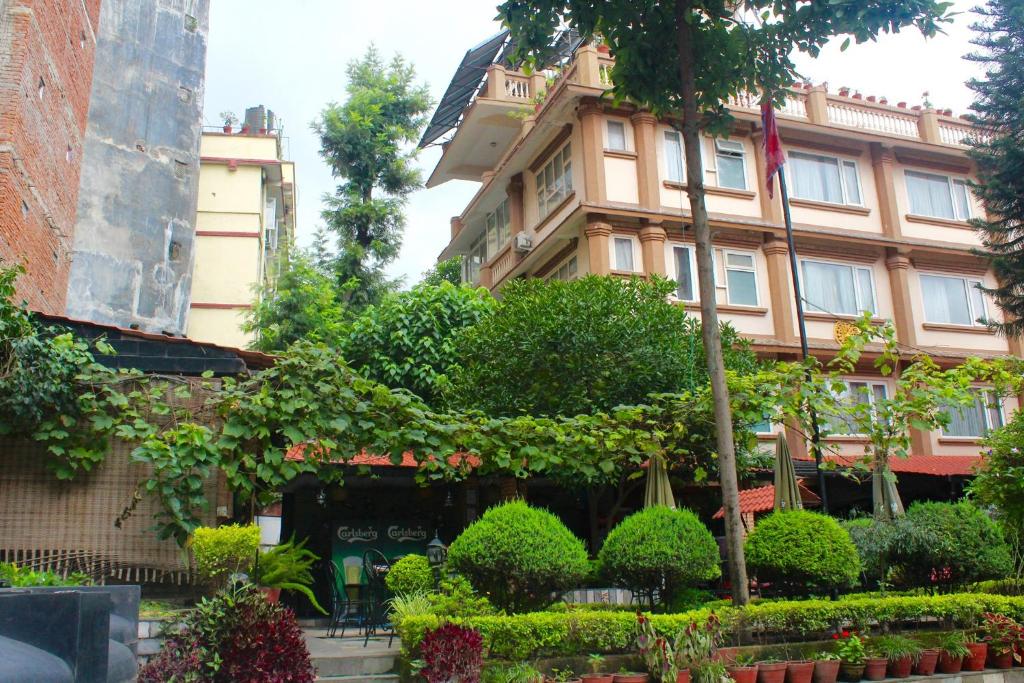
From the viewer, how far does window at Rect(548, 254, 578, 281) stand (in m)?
21.0

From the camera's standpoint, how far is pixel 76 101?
1891cm

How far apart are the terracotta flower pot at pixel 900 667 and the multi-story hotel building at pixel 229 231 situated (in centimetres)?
2537

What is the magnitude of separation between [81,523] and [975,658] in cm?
975

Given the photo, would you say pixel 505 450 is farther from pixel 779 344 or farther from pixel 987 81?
pixel 987 81

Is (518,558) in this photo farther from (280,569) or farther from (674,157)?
(674,157)

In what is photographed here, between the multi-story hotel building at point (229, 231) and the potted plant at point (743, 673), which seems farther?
the multi-story hotel building at point (229, 231)

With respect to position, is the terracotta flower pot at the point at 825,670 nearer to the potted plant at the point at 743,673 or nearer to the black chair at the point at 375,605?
the potted plant at the point at 743,673

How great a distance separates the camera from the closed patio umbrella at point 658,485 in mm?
11562

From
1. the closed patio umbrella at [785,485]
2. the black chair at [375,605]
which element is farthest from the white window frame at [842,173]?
the black chair at [375,605]

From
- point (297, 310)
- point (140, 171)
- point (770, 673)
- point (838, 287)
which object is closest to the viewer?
point (770, 673)

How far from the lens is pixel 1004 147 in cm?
1830

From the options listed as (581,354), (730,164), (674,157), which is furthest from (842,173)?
(581,354)

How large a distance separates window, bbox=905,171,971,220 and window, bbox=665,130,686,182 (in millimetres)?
6940

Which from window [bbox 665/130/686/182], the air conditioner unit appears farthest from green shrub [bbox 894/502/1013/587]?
the air conditioner unit
